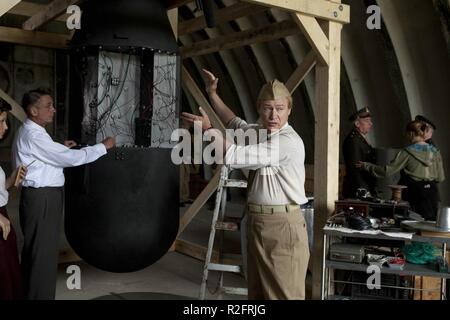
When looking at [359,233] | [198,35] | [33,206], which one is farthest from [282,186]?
[198,35]

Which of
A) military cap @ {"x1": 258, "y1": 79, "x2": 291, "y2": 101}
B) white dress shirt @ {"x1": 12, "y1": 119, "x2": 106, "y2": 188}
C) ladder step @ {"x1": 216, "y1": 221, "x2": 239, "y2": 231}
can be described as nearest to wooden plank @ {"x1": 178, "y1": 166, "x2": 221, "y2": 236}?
ladder step @ {"x1": 216, "y1": 221, "x2": 239, "y2": 231}

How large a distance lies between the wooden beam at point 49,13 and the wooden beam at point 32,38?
0.08 m

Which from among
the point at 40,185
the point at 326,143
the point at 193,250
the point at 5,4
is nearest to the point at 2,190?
the point at 40,185

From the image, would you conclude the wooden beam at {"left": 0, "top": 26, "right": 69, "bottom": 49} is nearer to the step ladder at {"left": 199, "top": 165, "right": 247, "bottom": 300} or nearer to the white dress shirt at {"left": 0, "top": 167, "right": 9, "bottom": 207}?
the white dress shirt at {"left": 0, "top": 167, "right": 9, "bottom": 207}

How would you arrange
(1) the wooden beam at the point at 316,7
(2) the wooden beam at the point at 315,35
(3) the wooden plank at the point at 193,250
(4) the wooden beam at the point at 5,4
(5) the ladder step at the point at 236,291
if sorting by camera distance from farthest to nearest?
(3) the wooden plank at the point at 193,250 < (5) the ladder step at the point at 236,291 < (2) the wooden beam at the point at 315,35 < (1) the wooden beam at the point at 316,7 < (4) the wooden beam at the point at 5,4

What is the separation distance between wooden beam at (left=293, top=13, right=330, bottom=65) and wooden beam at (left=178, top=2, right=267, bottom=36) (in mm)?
934

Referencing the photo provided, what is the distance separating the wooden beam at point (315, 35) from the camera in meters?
3.43

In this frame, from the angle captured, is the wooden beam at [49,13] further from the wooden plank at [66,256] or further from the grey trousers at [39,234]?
the wooden plank at [66,256]

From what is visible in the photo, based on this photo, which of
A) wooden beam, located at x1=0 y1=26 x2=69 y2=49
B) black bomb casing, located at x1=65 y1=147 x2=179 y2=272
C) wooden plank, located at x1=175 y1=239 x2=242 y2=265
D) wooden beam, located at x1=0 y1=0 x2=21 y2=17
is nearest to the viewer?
wooden beam, located at x1=0 y1=0 x2=21 y2=17

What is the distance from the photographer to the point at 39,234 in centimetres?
332

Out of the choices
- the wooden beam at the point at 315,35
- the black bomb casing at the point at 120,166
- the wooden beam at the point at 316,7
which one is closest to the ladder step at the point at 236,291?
the black bomb casing at the point at 120,166

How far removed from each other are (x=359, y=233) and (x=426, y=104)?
285cm

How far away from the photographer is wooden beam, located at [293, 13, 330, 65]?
3430 mm

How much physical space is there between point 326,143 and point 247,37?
1.86 metres
